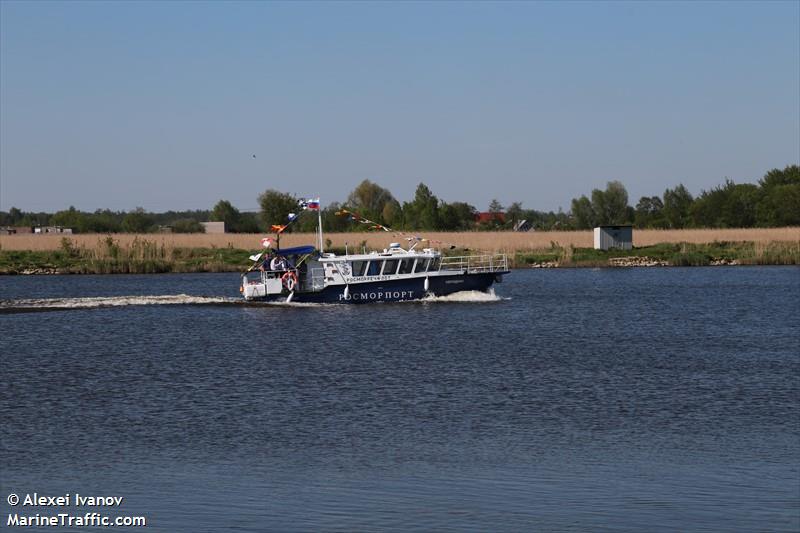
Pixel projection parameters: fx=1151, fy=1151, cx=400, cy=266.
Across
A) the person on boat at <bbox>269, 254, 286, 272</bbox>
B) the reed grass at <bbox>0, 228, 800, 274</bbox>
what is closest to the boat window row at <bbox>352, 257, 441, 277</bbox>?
the person on boat at <bbox>269, 254, 286, 272</bbox>

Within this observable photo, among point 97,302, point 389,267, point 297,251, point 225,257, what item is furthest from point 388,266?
point 225,257

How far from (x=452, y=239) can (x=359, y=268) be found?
56682mm

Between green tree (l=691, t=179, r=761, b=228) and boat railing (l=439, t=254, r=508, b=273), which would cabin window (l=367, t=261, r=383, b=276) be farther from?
green tree (l=691, t=179, r=761, b=228)

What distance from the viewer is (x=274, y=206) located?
177375 millimetres

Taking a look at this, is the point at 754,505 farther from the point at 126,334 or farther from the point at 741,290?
the point at 741,290

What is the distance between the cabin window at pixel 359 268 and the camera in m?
64.9

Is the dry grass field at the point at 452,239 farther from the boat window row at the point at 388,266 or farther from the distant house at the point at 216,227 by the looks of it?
the distant house at the point at 216,227

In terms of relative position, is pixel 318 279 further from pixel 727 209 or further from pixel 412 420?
pixel 727 209

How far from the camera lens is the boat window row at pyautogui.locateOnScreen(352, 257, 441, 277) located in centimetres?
6500

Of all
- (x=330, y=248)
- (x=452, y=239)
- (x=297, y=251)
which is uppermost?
(x=452, y=239)

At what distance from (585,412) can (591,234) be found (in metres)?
102

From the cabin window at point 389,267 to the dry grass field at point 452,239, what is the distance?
4190cm

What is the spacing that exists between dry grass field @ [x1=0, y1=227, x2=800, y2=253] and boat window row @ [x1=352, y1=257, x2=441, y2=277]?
41775 mm

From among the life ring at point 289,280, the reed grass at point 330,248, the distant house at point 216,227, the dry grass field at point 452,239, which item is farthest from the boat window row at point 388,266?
the distant house at point 216,227
